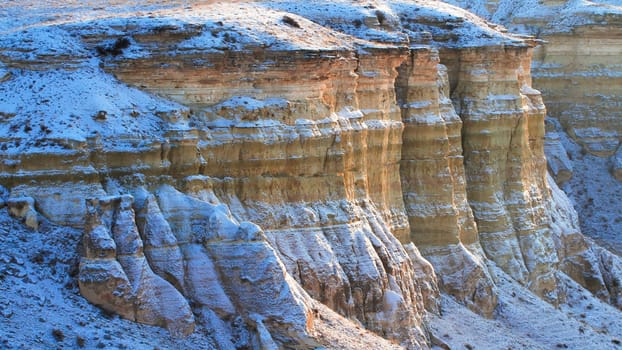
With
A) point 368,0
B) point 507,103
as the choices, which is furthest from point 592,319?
point 368,0

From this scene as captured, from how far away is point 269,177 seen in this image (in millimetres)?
44719

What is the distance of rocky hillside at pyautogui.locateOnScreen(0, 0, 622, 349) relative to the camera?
129ft

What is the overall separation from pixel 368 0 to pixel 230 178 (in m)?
13.3

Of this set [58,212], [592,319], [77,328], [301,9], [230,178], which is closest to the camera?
[77,328]

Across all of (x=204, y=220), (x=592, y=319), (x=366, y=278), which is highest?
(x=204, y=220)

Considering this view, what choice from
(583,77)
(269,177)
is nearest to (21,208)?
(269,177)

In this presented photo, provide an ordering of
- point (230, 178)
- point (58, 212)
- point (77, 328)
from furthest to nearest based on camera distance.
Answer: point (230, 178) < point (58, 212) < point (77, 328)

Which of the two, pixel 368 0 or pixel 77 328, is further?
pixel 368 0

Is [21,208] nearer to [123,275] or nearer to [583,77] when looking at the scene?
[123,275]

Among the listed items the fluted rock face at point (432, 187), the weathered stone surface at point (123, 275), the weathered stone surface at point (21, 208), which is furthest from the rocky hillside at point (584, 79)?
the weathered stone surface at point (21, 208)

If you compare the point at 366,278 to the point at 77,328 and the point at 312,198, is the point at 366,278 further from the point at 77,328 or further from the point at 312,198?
the point at 77,328

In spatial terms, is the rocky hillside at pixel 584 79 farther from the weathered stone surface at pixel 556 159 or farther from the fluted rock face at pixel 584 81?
the weathered stone surface at pixel 556 159

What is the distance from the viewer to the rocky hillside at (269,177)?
39.3 metres

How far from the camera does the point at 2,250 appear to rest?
1513 inches
